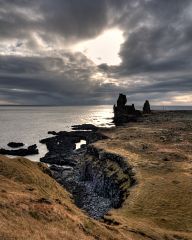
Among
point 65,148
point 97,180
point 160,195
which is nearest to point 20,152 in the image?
point 65,148

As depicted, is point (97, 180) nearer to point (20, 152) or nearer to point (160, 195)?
point (160, 195)

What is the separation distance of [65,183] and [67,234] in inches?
1799

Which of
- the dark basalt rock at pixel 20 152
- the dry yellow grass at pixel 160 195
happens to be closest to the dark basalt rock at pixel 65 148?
the dark basalt rock at pixel 20 152

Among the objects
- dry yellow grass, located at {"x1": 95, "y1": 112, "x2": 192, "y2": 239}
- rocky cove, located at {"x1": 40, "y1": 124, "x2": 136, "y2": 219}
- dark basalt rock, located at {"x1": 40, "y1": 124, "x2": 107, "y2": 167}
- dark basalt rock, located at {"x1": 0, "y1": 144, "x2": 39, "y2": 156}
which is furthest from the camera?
dark basalt rock, located at {"x1": 0, "y1": 144, "x2": 39, "y2": 156}

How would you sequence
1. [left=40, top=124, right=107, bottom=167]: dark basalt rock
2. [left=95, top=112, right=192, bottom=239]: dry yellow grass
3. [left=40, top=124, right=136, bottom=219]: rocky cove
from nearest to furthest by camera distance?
[left=95, top=112, right=192, bottom=239]: dry yellow grass → [left=40, top=124, right=136, bottom=219]: rocky cove → [left=40, top=124, right=107, bottom=167]: dark basalt rock

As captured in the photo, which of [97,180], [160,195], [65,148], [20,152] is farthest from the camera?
[65,148]

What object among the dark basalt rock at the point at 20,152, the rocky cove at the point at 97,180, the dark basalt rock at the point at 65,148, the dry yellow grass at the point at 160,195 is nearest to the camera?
the dry yellow grass at the point at 160,195

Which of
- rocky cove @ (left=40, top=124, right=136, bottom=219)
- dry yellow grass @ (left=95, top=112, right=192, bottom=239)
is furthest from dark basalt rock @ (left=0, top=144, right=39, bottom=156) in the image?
dry yellow grass @ (left=95, top=112, right=192, bottom=239)

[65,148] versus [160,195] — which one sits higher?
[160,195]

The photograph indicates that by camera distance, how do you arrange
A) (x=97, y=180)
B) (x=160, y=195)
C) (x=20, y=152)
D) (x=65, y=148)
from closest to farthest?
(x=160, y=195) → (x=97, y=180) → (x=20, y=152) → (x=65, y=148)

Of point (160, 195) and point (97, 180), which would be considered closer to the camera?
point (160, 195)

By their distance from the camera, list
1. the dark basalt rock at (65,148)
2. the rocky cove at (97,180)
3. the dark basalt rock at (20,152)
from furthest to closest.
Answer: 1. the dark basalt rock at (20,152)
2. the dark basalt rock at (65,148)
3. the rocky cove at (97,180)

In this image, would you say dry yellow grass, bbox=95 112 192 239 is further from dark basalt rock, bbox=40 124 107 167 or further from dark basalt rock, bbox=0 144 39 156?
dark basalt rock, bbox=0 144 39 156

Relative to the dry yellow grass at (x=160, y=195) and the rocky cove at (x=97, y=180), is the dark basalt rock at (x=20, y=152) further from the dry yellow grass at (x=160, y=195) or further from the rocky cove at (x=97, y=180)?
the dry yellow grass at (x=160, y=195)
